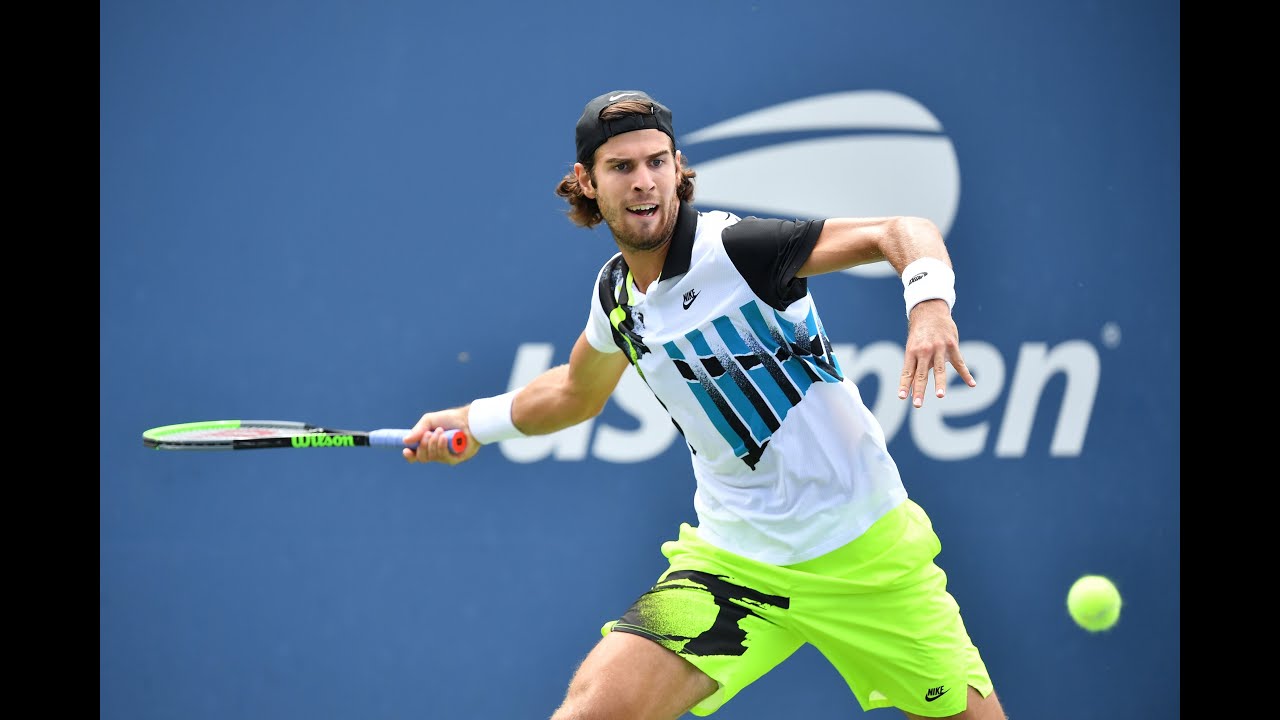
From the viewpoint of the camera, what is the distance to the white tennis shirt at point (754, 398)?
2.86 meters

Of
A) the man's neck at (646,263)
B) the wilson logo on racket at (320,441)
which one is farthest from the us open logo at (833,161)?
the wilson logo on racket at (320,441)

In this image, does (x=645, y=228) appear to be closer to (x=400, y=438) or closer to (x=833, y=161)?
(x=400, y=438)

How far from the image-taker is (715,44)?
13.3 feet

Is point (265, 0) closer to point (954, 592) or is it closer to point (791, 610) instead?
point (791, 610)

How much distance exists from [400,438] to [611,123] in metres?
0.98

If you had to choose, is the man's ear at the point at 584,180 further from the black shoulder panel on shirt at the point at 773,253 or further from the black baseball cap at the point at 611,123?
the black shoulder panel on shirt at the point at 773,253

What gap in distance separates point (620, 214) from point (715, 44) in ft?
4.43

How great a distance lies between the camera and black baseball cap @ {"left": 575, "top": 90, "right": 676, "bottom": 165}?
2.93 m

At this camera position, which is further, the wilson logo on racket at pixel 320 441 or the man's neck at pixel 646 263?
the wilson logo on racket at pixel 320 441

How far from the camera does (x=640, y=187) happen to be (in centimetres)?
289

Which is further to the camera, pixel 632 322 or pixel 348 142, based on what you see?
pixel 348 142

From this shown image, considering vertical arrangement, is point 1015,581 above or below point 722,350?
below

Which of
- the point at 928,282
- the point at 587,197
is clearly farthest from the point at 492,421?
the point at 928,282

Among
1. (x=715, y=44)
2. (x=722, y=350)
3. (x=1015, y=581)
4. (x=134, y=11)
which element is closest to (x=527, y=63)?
(x=715, y=44)
